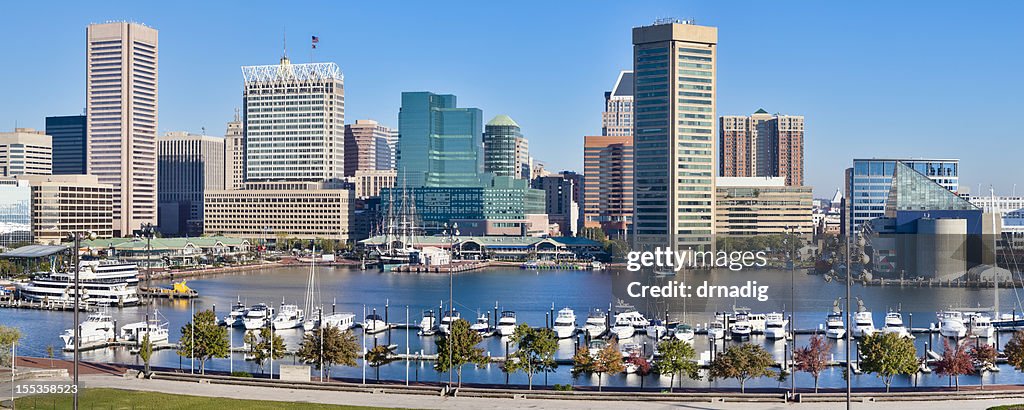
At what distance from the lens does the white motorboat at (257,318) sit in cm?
7575

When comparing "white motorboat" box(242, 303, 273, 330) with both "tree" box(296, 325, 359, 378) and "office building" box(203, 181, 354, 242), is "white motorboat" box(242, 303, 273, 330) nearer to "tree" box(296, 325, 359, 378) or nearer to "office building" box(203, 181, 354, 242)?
"tree" box(296, 325, 359, 378)

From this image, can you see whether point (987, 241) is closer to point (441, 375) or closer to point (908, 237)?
point (908, 237)

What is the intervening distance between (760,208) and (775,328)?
259 ft

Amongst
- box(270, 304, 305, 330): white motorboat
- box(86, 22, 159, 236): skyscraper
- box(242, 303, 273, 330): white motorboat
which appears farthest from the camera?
box(86, 22, 159, 236): skyscraper

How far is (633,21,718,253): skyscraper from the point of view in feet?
434

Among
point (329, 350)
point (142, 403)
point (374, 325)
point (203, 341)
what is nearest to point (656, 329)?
point (374, 325)

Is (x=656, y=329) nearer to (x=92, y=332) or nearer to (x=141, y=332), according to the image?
(x=141, y=332)

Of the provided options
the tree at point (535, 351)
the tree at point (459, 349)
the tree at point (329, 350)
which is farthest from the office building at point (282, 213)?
the tree at point (459, 349)

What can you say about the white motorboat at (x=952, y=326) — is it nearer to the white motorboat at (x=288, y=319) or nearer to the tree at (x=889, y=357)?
the tree at (x=889, y=357)

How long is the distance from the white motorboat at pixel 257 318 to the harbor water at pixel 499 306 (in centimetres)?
98

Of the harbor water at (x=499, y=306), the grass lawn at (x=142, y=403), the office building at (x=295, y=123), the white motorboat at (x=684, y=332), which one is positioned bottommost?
the harbor water at (x=499, y=306)

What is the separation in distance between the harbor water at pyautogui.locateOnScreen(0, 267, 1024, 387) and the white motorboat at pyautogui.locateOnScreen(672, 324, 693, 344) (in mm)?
919

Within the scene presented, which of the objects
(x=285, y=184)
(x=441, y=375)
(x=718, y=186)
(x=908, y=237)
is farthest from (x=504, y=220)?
(x=441, y=375)

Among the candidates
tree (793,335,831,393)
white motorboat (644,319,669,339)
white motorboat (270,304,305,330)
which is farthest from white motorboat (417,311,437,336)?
tree (793,335,831,393)
